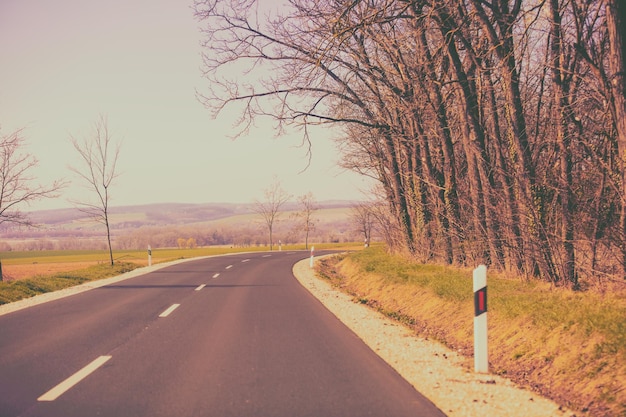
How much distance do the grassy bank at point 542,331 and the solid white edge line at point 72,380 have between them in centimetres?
448

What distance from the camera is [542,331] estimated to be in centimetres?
629

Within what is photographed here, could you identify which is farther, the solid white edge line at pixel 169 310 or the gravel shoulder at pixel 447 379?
the solid white edge line at pixel 169 310

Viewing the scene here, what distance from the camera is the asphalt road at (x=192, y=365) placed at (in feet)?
14.7

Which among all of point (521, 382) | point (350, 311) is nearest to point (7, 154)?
point (350, 311)

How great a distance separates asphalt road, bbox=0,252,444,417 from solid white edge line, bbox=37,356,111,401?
0.4 inches

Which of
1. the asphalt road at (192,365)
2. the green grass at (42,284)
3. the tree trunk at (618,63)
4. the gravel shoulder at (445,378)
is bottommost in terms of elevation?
the gravel shoulder at (445,378)

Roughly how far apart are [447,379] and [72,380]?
157 inches

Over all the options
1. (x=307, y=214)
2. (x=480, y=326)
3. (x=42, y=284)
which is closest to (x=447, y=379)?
(x=480, y=326)

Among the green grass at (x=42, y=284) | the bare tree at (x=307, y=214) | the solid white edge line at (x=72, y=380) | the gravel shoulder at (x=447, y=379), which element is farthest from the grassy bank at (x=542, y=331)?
the bare tree at (x=307, y=214)

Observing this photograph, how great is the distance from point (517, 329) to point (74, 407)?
5362mm

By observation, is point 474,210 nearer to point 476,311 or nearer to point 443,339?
point 443,339

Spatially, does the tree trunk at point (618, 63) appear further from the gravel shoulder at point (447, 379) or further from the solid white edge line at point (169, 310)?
the solid white edge line at point (169, 310)

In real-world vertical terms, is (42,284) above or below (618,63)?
below

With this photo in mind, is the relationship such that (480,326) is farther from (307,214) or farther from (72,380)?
(307,214)
